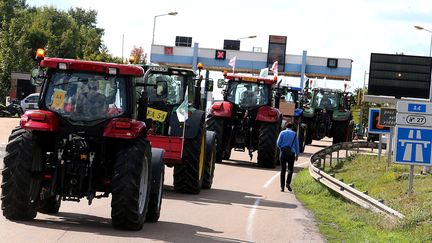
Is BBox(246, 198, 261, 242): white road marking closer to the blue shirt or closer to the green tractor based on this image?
the blue shirt

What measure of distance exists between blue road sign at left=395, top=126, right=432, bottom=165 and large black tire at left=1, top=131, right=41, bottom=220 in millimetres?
9212

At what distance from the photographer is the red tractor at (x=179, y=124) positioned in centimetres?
1881

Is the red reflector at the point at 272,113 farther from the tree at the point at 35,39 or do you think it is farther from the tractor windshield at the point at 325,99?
the tree at the point at 35,39

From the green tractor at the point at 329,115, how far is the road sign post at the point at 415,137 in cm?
2557

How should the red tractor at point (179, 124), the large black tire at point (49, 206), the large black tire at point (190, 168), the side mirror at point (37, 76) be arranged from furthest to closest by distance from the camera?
the large black tire at point (190, 168)
the red tractor at point (179, 124)
the large black tire at point (49, 206)
the side mirror at point (37, 76)

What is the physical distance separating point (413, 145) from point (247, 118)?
11.1 m

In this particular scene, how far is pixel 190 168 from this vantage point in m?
19.3

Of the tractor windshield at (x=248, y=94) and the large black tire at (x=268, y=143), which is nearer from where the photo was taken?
the large black tire at (x=268, y=143)

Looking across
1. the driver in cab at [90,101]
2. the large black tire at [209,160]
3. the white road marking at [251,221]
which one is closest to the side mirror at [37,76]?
the driver in cab at [90,101]

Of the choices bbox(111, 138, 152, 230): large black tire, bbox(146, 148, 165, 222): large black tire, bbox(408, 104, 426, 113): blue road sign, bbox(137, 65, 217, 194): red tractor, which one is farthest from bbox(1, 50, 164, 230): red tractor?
bbox(408, 104, 426, 113): blue road sign

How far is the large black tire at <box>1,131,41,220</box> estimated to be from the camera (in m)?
12.5

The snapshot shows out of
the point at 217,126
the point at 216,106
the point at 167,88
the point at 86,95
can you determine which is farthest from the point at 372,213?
the point at 216,106

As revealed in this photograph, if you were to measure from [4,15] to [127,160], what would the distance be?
3692 inches

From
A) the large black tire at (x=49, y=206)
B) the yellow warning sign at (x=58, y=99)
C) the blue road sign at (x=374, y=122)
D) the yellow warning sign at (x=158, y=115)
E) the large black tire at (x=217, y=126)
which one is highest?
the yellow warning sign at (x=58, y=99)
